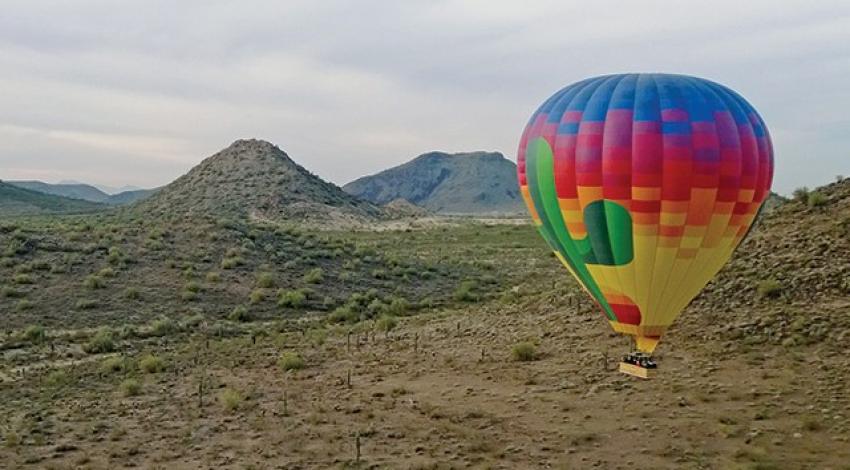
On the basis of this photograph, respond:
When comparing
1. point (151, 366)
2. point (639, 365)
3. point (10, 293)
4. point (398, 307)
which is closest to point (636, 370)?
point (639, 365)

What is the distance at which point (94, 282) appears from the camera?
3400cm

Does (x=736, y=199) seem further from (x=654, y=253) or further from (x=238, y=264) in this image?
(x=238, y=264)

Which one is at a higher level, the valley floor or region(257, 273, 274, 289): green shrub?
region(257, 273, 274, 289): green shrub

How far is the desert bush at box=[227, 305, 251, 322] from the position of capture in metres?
32.4

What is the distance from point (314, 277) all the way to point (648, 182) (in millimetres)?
26310

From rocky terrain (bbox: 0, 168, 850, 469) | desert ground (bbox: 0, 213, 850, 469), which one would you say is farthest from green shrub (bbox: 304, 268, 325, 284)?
desert ground (bbox: 0, 213, 850, 469)

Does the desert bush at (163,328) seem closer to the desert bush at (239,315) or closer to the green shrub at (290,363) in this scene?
the desert bush at (239,315)

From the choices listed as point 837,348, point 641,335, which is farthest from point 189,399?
point 837,348

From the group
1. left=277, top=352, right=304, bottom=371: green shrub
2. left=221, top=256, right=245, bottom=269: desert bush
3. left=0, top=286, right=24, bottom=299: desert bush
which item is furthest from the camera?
left=221, top=256, right=245, bottom=269: desert bush

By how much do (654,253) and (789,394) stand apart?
18.3 ft

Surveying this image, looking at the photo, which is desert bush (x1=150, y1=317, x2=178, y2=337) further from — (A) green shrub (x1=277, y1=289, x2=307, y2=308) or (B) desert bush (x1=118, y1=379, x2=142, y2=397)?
(B) desert bush (x1=118, y1=379, x2=142, y2=397)

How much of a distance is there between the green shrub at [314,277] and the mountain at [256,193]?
41.5m

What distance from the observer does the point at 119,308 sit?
32094 millimetres

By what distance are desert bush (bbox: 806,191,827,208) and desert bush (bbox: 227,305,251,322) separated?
22.3m
